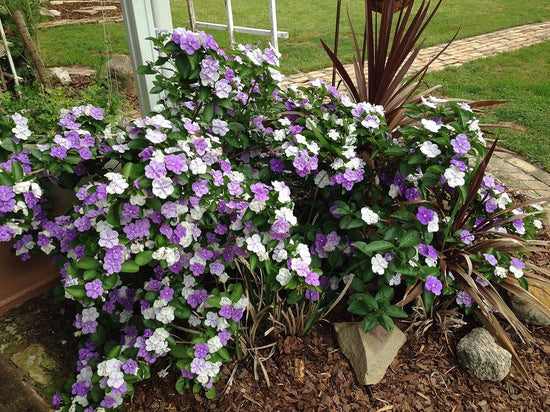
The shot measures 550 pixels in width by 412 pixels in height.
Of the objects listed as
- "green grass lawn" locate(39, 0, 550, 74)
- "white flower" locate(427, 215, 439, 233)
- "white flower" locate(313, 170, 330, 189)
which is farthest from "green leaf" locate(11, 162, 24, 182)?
"green grass lawn" locate(39, 0, 550, 74)

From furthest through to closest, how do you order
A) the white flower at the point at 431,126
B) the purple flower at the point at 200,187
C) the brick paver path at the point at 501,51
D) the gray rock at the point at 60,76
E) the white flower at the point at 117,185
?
the gray rock at the point at 60,76 < the brick paver path at the point at 501,51 < the white flower at the point at 431,126 < the purple flower at the point at 200,187 < the white flower at the point at 117,185

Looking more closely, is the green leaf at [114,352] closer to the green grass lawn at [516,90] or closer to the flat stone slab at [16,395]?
the flat stone slab at [16,395]

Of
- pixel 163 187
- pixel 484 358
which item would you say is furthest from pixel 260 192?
pixel 484 358

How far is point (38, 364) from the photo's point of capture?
169 cm

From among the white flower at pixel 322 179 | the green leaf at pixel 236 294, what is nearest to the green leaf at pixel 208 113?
the white flower at pixel 322 179

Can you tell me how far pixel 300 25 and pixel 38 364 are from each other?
6139 millimetres

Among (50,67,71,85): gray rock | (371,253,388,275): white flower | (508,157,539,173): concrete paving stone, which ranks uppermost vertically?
(50,67,71,85): gray rock

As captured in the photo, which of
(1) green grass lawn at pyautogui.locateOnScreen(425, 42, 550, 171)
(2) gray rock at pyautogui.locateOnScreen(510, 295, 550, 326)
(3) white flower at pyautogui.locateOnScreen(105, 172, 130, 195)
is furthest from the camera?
(1) green grass lawn at pyautogui.locateOnScreen(425, 42, 550, 171)

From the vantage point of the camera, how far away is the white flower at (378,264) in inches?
61.9

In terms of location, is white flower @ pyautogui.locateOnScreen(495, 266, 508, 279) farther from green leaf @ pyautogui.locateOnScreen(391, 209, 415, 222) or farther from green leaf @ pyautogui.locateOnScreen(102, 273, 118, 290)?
green leaf @ pyautogui.locateOnScreen(102, 273, 118, 290)

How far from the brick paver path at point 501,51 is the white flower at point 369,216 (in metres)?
1.51

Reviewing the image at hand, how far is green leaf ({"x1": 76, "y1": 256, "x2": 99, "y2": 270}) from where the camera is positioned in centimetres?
133

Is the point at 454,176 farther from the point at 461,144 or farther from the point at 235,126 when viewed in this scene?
the point at 235,126

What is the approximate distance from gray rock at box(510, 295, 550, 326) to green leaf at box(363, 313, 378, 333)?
2.25ft
